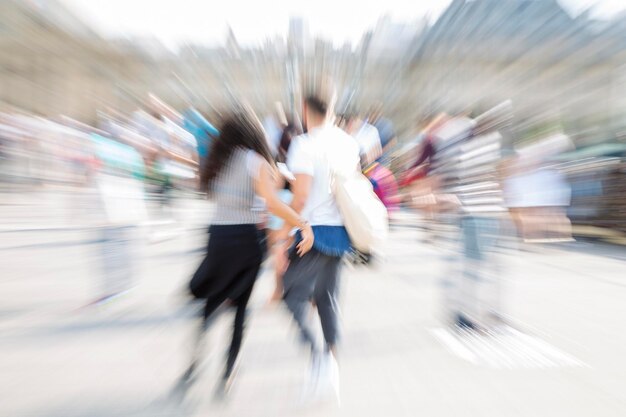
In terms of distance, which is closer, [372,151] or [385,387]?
[385,387]

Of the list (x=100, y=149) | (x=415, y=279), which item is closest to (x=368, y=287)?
(x=415, y=279)

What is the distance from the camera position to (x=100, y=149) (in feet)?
13.8

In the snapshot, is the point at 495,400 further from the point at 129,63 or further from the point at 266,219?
the point at 129,63

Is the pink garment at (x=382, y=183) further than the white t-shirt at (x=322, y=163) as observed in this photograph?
Yes

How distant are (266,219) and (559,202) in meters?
4.75

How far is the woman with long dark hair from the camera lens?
272 centimetres

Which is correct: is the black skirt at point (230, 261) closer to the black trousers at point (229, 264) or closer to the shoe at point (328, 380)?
the black trousers at point (229, 264)

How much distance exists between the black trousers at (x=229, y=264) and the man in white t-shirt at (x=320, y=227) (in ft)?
0.59

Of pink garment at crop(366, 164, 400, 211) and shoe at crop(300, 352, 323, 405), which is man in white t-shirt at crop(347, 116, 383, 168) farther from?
shoe at crop(300, 352, 323, 405)

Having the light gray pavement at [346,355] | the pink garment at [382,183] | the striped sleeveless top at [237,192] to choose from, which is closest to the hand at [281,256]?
the striped sleeveless top at [237,192]

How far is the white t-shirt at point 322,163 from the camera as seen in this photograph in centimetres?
273

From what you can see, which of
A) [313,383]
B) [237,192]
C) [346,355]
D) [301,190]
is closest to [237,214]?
[237,192]

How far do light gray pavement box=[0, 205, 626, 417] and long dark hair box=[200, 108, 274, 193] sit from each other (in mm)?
1260

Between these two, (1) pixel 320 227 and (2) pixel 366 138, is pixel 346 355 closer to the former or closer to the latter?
(1) pixel 320 227
